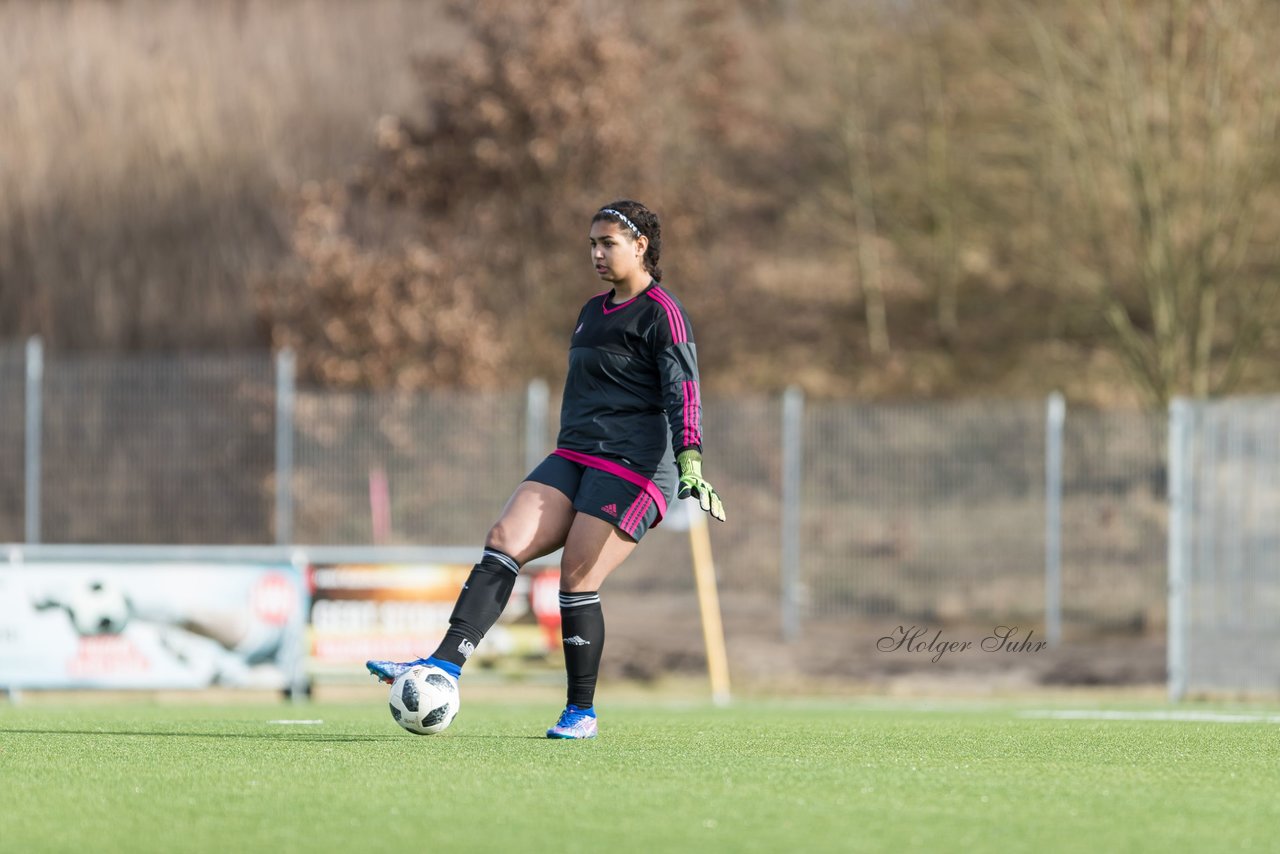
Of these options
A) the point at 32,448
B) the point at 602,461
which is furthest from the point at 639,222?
the point at 32,448

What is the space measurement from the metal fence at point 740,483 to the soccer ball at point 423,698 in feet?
47.9

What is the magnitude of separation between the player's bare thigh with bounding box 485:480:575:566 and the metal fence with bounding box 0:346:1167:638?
Answer: 1419 centimetres

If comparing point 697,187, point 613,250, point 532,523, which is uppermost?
point 697,187

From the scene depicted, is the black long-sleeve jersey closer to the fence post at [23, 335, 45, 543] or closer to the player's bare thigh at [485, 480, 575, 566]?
the player's bare thigh at [485, 480, 575, 566]

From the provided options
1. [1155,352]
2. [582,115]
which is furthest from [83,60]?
[1155,352]

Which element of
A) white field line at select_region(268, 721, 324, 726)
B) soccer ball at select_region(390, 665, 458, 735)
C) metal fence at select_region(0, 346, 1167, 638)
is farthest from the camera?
metal fence at select_region(0, 346, 1167, 638)

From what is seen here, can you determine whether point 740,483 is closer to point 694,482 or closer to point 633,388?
point 633,388

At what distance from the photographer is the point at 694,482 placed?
687 cm

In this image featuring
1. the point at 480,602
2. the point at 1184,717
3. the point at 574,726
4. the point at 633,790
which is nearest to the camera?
the point at 633,790

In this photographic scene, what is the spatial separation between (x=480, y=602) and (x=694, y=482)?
93 cm

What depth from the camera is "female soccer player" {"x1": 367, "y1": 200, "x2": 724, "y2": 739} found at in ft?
23.1

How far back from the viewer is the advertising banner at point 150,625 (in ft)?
48.6

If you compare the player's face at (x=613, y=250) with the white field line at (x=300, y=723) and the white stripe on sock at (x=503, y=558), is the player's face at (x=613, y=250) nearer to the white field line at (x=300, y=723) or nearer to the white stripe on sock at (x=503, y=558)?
the white stripe on sock at (x=503, y=558)
